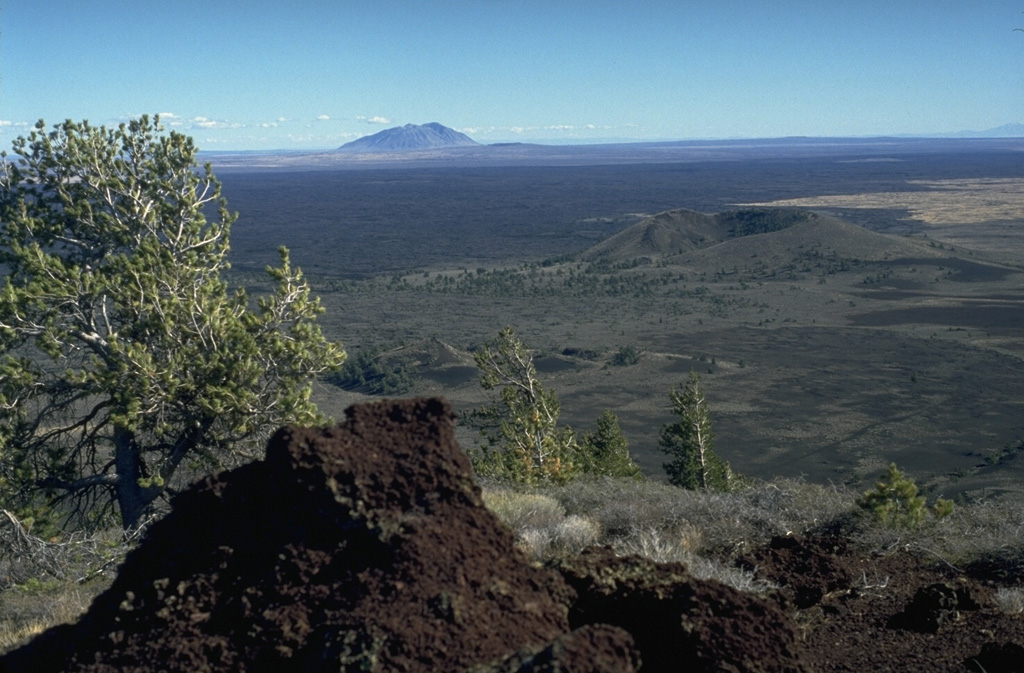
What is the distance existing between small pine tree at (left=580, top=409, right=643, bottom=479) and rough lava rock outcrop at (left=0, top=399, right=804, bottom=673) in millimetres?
12591

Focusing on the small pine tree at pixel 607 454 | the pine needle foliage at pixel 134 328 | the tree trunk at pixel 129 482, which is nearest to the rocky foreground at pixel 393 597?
the pine needle foliage at pixel 134 328

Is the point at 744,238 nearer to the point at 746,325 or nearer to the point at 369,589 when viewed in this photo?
the point at 746,325

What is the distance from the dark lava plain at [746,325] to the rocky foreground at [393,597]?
21.0 meters

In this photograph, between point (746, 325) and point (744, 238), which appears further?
point (744, 238)

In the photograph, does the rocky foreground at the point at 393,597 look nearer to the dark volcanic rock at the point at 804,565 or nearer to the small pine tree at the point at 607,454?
the dark volcanic rock at the point at 804,565

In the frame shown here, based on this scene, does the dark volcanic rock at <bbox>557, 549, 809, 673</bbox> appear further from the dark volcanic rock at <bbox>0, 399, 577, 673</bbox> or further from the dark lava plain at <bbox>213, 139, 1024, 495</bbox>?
the dark lava plain at <bbox>213, 139, 1024, 495</bbox>

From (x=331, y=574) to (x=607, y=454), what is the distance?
14211 millimetres

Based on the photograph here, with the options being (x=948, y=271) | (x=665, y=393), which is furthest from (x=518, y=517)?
(x=948, y=271)

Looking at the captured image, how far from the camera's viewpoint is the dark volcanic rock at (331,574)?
344cm

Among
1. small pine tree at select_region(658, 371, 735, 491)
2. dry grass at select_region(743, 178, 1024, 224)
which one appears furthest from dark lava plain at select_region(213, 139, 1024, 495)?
small pine tree at select_region(658, 371, 735, 491)

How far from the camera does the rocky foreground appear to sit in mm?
3432

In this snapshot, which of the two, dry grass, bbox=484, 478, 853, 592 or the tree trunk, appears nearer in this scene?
dry grass, bbox=484, 478, 853, 592

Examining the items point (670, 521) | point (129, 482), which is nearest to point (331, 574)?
point (670, 521)

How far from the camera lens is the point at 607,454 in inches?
699
